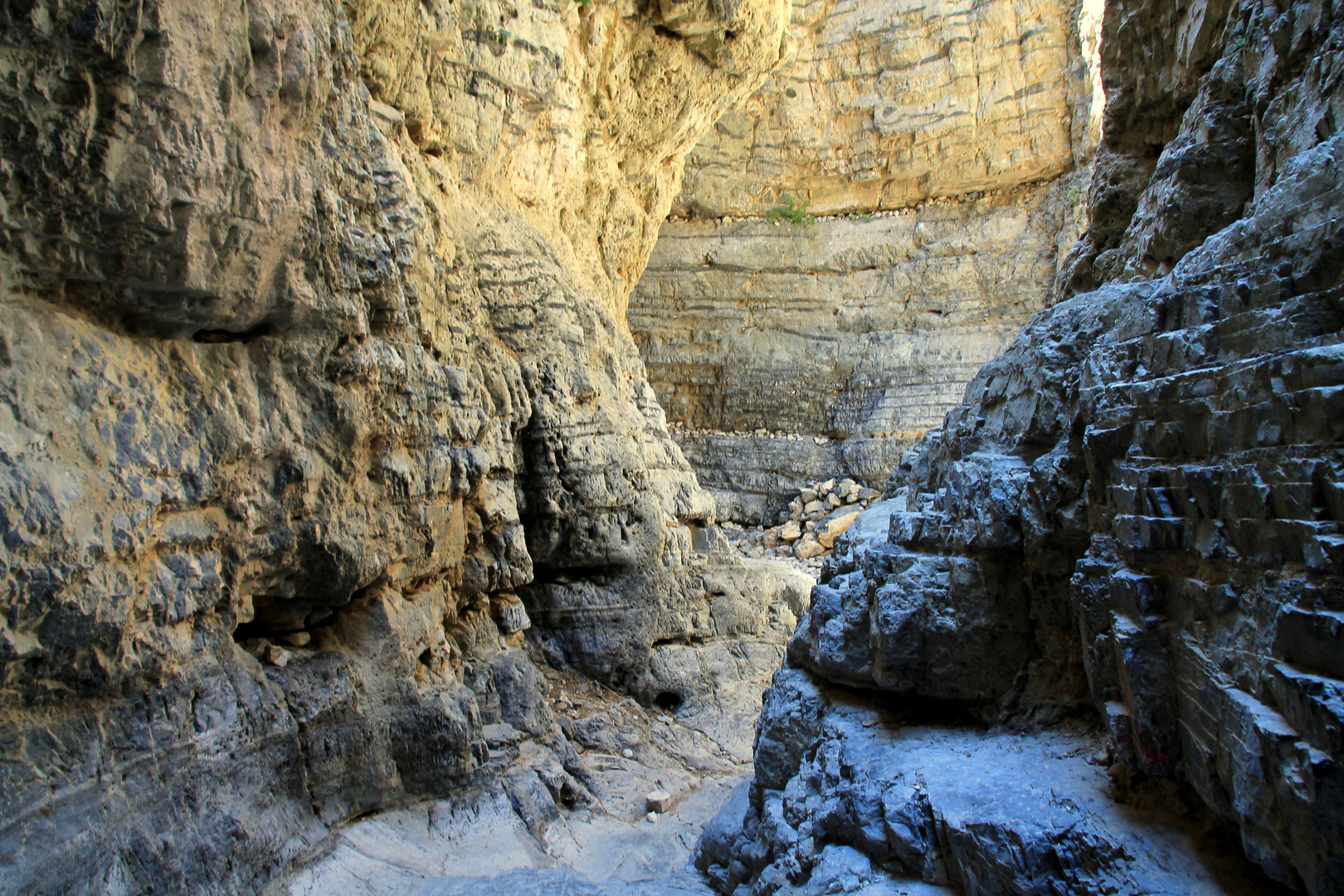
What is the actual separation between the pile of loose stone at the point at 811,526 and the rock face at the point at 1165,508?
23.6ft

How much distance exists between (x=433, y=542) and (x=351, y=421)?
4.00 ft

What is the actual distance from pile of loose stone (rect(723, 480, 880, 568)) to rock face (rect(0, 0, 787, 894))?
→ 15.0 ft

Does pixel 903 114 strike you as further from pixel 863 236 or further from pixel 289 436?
pixel 289 436

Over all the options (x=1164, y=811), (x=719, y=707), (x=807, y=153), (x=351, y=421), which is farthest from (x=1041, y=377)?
(x=807, y=153)

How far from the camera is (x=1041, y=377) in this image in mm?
4379

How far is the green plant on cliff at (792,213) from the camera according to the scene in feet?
55.5

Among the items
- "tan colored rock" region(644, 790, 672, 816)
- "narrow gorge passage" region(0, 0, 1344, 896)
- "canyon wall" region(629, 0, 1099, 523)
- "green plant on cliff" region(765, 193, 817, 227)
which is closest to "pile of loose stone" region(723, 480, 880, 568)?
"canyon wall" region(629, 0, 1099, 523)

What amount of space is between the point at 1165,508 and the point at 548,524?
5533mm

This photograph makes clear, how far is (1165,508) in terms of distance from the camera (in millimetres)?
3035

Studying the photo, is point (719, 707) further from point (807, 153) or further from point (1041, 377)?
point (807, 153)

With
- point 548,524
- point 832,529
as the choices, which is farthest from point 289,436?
point 832,529

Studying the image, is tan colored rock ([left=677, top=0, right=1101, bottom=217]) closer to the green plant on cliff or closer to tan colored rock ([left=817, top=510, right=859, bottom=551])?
the green plant on cliff

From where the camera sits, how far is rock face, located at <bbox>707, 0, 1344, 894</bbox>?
240 cm

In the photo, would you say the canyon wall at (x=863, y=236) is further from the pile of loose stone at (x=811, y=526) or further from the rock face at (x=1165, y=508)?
the rock face at (x=1165, y=508)
